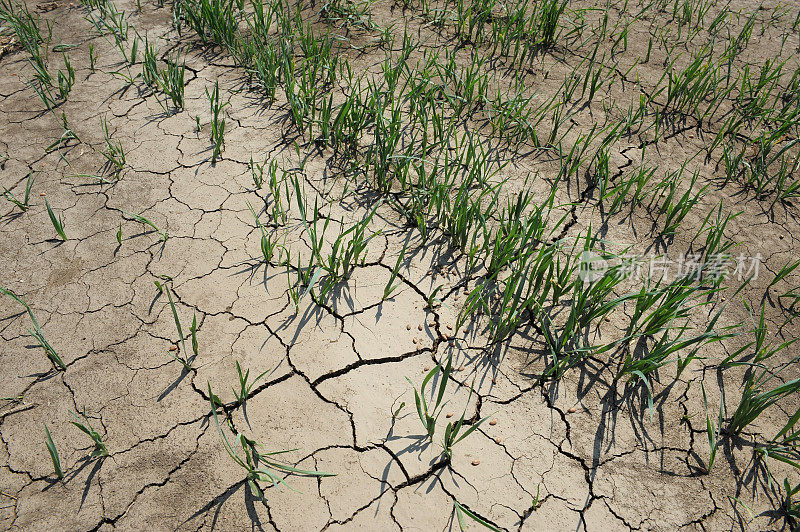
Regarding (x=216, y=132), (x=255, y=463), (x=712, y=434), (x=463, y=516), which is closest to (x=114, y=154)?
(x=216, y=132)

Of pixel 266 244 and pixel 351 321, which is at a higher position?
pixel 266 244

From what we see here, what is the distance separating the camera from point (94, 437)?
1.92 meters

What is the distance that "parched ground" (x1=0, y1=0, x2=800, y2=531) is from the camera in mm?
1918

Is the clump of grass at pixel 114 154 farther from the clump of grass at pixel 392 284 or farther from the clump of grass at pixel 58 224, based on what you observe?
the clump of grass at pixel 392 284

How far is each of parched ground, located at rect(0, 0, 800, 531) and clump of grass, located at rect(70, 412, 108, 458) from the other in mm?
35

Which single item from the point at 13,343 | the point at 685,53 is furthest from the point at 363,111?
the point at 685,53

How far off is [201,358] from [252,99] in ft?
6.57

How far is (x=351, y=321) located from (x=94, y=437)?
42.6 inches

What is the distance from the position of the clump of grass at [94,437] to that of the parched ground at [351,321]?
35 mm

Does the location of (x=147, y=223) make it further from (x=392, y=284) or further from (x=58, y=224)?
(x=392, y=284)

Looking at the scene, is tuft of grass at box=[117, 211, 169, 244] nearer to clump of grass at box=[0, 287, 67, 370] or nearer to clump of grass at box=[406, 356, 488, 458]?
clump of grass at box=[0, 287, 67, 370]

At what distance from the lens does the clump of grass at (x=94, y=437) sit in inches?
75.1

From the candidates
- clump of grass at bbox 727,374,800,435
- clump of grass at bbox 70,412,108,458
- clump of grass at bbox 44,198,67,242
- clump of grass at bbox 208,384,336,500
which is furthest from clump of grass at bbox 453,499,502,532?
clump of grass at bbox 44,198,67,242

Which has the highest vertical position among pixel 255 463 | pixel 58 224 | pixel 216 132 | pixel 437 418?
pixel 216 132
